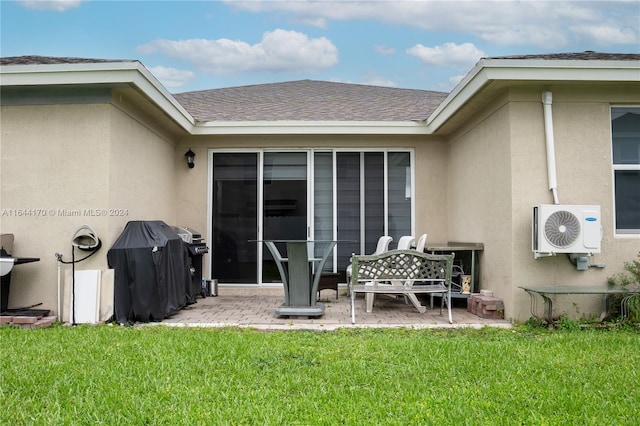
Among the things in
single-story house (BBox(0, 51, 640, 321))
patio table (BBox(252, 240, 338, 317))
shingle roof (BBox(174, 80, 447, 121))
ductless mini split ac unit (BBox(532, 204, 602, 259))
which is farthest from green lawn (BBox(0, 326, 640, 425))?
shingle roof (BBox(174, 80, 447, 121))

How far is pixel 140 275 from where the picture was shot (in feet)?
19.1

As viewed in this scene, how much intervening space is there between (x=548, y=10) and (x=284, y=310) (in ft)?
38.8

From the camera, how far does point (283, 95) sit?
1159 centimetres

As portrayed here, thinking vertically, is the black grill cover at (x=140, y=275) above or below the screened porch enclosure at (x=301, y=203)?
below

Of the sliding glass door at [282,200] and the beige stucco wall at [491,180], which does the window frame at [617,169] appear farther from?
the sliding glass door at [282,200]

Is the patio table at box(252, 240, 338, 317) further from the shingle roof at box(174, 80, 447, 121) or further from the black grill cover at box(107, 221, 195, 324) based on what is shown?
the shingle roof at box(174, 80, 447, 121)

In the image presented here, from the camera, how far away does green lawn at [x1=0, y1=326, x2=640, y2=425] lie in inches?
115

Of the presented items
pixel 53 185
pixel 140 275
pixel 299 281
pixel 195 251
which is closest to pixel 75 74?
pixel 53 185

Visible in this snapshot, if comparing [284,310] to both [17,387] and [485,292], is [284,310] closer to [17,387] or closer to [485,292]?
[485,292]

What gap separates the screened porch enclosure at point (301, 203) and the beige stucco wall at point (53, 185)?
2.81 meters

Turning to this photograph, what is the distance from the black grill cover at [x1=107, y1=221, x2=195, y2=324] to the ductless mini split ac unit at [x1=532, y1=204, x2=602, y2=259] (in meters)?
4.46

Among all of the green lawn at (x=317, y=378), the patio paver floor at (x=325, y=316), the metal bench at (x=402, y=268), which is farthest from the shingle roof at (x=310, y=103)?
the green lawn at (x=317, y=378)

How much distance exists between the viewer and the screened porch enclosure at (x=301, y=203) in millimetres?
8797

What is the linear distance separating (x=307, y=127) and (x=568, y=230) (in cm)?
439
